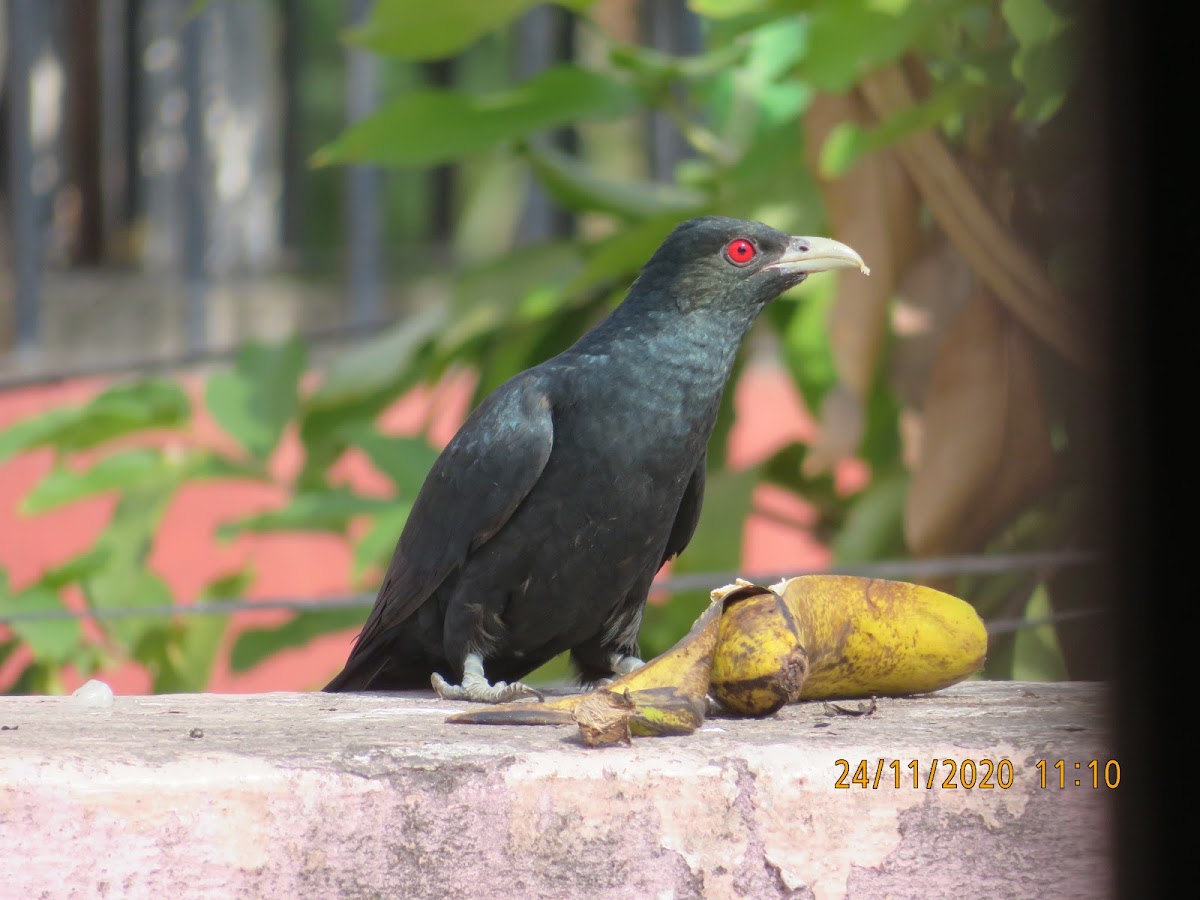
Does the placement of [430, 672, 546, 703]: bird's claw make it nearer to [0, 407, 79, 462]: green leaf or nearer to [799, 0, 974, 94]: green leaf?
[799, 0, 974, 94]: green leaf

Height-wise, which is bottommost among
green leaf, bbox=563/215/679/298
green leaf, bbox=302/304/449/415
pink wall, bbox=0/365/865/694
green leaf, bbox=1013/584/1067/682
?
pink wall, bbox=0/365/865/694

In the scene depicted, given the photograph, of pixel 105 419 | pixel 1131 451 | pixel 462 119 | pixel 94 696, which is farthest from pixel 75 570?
pixel 1131 451

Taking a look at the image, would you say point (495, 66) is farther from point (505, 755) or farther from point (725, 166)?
point (505, 755)

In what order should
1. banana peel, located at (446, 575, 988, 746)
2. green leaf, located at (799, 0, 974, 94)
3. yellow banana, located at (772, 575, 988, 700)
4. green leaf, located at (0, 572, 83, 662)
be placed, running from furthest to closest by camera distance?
green leaf, located at (0, 572, 83, 662) < green leaf, located at (799, 0, 974, 94) < yellow banana, located at (772, 575, 988, 700) < banana peel, located at (446, 575, 988, 746)

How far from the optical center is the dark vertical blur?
53.9 inches

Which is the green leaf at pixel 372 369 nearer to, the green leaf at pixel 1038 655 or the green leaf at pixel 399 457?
the green leaf at pixel 399 457

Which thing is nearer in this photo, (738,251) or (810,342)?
(738,251)

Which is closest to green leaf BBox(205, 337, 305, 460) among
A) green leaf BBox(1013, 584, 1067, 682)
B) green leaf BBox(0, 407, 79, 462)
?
green leaf BBox(0, 407, 79, 462)

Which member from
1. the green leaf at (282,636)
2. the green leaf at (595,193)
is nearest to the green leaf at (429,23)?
the green leaf at (595,193)

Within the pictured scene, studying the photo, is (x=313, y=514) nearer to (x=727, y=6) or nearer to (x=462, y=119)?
(x=462, y=119)

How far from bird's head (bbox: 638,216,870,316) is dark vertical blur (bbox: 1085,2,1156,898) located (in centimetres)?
58
